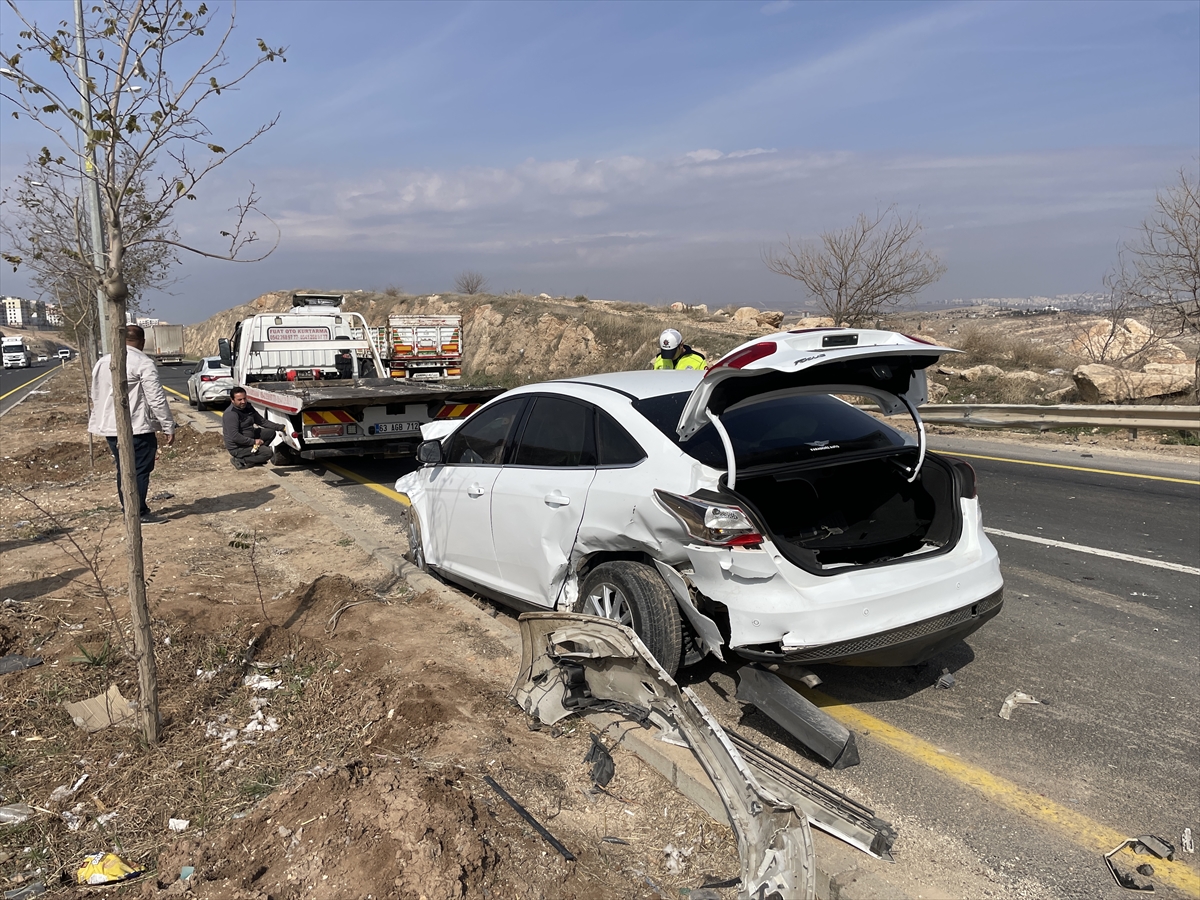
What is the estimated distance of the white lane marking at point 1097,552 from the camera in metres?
6.40

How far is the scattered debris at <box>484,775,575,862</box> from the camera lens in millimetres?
2920

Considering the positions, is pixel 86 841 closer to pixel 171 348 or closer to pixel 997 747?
pixel 997 747

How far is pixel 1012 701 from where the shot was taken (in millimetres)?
4168

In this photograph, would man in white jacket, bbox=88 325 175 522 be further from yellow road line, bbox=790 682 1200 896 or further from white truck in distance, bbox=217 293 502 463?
yellow road line, bbox=790 682 1200 896

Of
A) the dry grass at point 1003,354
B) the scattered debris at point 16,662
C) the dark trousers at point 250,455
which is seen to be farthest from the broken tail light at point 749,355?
the dry grass at point 1003,354

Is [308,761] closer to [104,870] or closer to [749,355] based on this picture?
[104,870]

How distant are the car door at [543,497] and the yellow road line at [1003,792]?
1547 millimetres

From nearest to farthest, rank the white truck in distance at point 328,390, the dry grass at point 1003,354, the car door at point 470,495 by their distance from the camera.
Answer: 1. the car door at point 470,495
2. the white truck in distance at point 328,390
3. the dry grass at point 1003,354

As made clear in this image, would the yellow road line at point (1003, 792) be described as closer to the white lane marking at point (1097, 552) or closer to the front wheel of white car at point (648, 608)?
the front wheel of white car at point (648, 608)

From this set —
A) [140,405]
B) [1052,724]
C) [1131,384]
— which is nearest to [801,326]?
[1131,384]

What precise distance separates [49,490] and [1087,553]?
1158cm

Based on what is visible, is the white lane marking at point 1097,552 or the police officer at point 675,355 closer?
the white lane marking at point 1097,552

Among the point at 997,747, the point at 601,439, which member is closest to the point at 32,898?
the point at 601,439

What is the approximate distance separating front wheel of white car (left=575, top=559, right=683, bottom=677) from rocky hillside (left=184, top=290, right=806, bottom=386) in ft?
80.5
